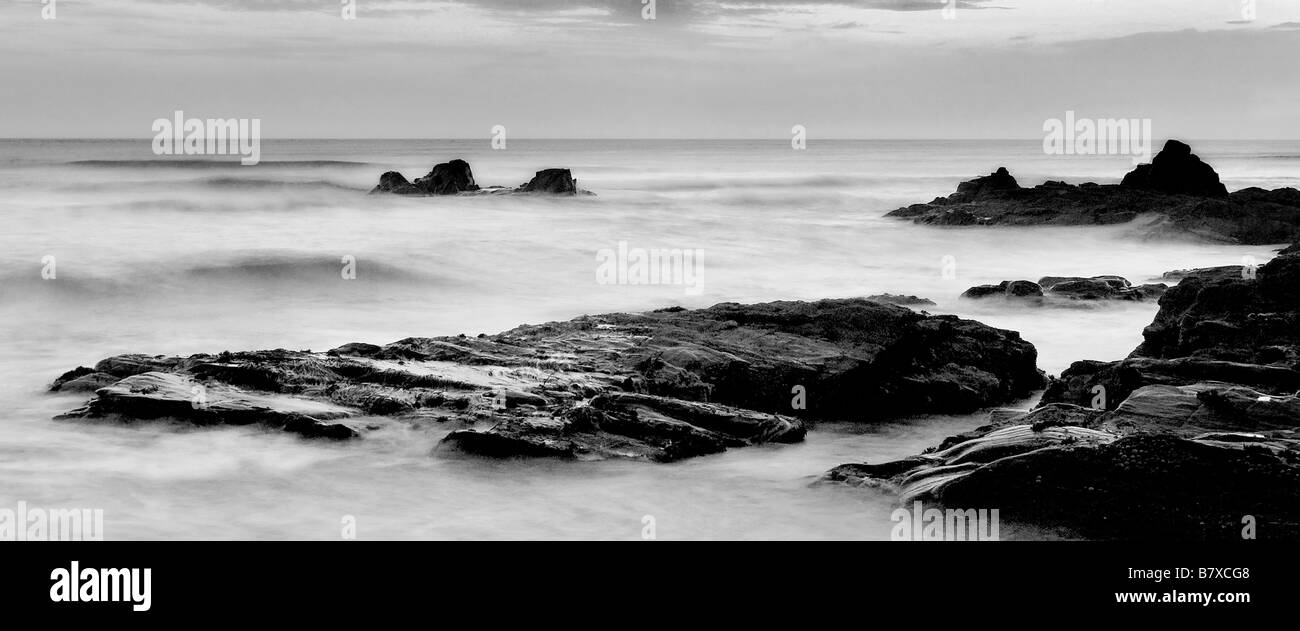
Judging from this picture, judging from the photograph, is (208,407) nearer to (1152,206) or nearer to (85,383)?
(85,383)

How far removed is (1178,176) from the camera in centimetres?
3053

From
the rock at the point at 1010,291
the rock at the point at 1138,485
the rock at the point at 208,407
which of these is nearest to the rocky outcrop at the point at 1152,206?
the rock at the point at 1010,291

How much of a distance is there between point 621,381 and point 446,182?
3005cm

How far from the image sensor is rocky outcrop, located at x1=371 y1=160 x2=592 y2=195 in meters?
37.0

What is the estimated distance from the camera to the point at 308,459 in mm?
7180

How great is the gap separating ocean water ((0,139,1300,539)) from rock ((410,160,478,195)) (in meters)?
1.61

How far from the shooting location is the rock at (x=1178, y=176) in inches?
1190

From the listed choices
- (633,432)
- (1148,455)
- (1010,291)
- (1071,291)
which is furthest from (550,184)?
(1148,455)

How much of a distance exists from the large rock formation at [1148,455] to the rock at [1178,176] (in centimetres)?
2403

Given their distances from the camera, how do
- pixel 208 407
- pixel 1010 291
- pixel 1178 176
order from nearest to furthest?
pixel 208 407, pixel 1010 291, pixel 1178 176

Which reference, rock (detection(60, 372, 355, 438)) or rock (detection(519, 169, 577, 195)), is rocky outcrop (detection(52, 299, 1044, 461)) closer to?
rock (detection(60, 372, 355, 438))

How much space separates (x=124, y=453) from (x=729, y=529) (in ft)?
13.0

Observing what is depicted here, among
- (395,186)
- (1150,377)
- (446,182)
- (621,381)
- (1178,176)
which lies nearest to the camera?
(1150,377)

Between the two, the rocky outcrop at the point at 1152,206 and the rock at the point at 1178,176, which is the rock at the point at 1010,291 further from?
the rock at the point at 1178,176
